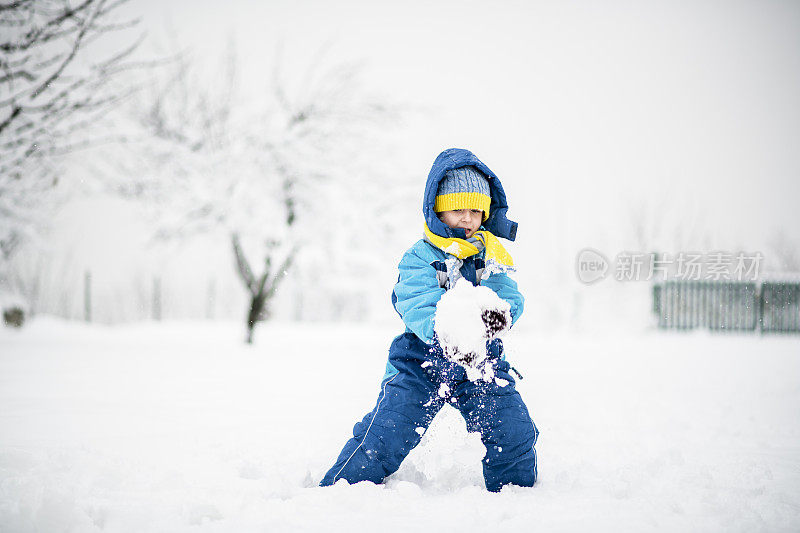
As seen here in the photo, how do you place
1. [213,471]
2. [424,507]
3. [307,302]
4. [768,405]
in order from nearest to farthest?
[424,507], [213,471], [768,405], [307,302]

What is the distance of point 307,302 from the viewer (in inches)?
960

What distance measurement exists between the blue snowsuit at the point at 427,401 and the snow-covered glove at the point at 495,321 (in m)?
0.21

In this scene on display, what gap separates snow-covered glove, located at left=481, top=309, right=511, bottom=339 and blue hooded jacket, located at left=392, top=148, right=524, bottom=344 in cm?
21

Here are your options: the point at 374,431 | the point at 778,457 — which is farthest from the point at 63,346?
the point at 778,457

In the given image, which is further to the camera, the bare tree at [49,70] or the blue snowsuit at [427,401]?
the bare tree at [49,70]

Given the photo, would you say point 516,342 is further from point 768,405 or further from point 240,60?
point 240,60

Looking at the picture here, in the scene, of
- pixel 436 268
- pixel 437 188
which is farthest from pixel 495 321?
pixel 437 188

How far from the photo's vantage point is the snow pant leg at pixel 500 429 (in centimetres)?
195

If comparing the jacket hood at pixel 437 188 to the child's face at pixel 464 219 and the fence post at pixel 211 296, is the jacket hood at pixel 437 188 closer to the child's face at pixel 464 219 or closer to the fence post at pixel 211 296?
the child's face at pixel 464 219

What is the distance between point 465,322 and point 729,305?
38.0 ft

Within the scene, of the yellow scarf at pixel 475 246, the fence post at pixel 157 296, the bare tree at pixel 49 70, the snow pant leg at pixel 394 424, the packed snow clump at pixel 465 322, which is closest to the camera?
the packed snow clump at pixel 465 322

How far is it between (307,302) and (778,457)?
22.8 metres

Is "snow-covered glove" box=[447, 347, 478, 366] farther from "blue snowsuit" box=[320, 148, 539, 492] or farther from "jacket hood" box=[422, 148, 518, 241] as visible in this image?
"jacket hood" box=[422, 148, 518, 241]

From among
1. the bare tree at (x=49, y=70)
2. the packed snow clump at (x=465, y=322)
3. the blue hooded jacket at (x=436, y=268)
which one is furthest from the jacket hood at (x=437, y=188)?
the bare tree at (x=49, y=70)
